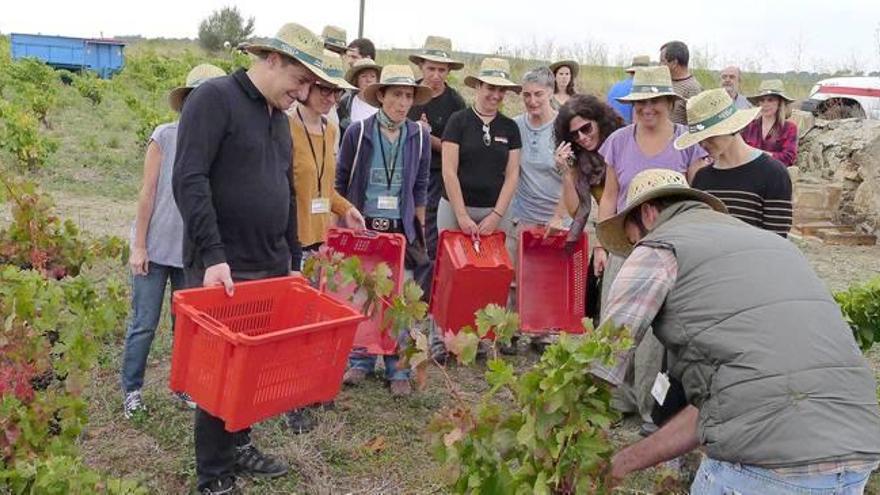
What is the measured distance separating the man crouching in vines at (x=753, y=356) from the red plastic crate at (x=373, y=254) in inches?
85.9

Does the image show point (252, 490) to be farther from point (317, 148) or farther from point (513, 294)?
point (513, 294)

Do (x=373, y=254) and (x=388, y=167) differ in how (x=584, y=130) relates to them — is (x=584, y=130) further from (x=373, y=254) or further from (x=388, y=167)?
(x=373, y=254)

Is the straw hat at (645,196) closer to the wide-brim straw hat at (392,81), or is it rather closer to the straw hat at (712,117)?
the straw hat at (712,117)

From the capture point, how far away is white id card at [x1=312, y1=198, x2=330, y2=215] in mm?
3896

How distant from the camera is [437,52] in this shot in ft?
17.8

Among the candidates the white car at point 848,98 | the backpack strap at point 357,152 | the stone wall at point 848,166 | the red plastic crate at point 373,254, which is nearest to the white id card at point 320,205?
the red plastic crate at point 373,254

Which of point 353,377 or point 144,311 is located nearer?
point 144,311

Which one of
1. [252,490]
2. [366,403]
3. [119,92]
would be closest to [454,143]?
[366,403]

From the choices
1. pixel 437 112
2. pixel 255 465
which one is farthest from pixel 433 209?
pixel 255 465

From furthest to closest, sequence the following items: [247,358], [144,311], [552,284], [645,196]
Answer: [552,284] → [144,311] → [247,358] → [645,196]

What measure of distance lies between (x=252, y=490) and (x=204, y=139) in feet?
4.50

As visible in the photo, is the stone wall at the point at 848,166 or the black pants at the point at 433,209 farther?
the stone wall at the point at 848,166

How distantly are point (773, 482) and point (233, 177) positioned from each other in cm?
A: 194

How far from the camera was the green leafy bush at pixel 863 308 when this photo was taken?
13.3ft
